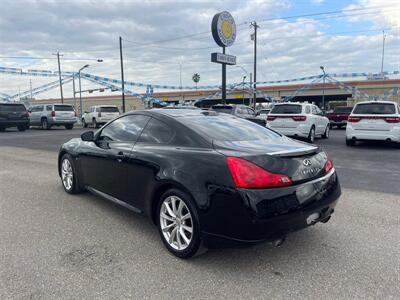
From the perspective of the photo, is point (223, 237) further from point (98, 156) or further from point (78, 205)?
point (78, 205)

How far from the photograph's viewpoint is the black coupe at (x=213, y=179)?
2963 millimetres

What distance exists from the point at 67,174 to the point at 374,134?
32.8ft

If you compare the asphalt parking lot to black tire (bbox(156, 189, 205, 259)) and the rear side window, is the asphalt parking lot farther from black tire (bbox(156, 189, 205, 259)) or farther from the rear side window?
the rear side window

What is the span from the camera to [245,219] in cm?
291

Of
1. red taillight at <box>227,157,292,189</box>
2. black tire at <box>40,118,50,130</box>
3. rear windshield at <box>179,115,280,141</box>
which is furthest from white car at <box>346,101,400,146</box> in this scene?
black tire at <box>40,118,50,130</box>

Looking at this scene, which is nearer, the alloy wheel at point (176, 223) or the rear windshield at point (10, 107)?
the alloy wheel at point (176, 223)

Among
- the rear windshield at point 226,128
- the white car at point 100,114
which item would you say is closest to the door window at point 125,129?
the rear windshield at point 226,128

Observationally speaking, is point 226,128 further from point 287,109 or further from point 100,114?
point 100,114

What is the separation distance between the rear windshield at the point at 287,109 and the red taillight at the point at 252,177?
10908 mm

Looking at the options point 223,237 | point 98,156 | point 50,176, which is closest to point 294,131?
point 50,176

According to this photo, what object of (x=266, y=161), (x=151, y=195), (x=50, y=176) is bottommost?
(x=50, y=176)

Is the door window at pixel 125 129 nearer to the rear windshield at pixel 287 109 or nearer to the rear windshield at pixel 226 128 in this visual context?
the rear windshield at pixel 226 128

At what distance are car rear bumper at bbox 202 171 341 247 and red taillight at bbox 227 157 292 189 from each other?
0.17ft

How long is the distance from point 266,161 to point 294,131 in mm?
10715
